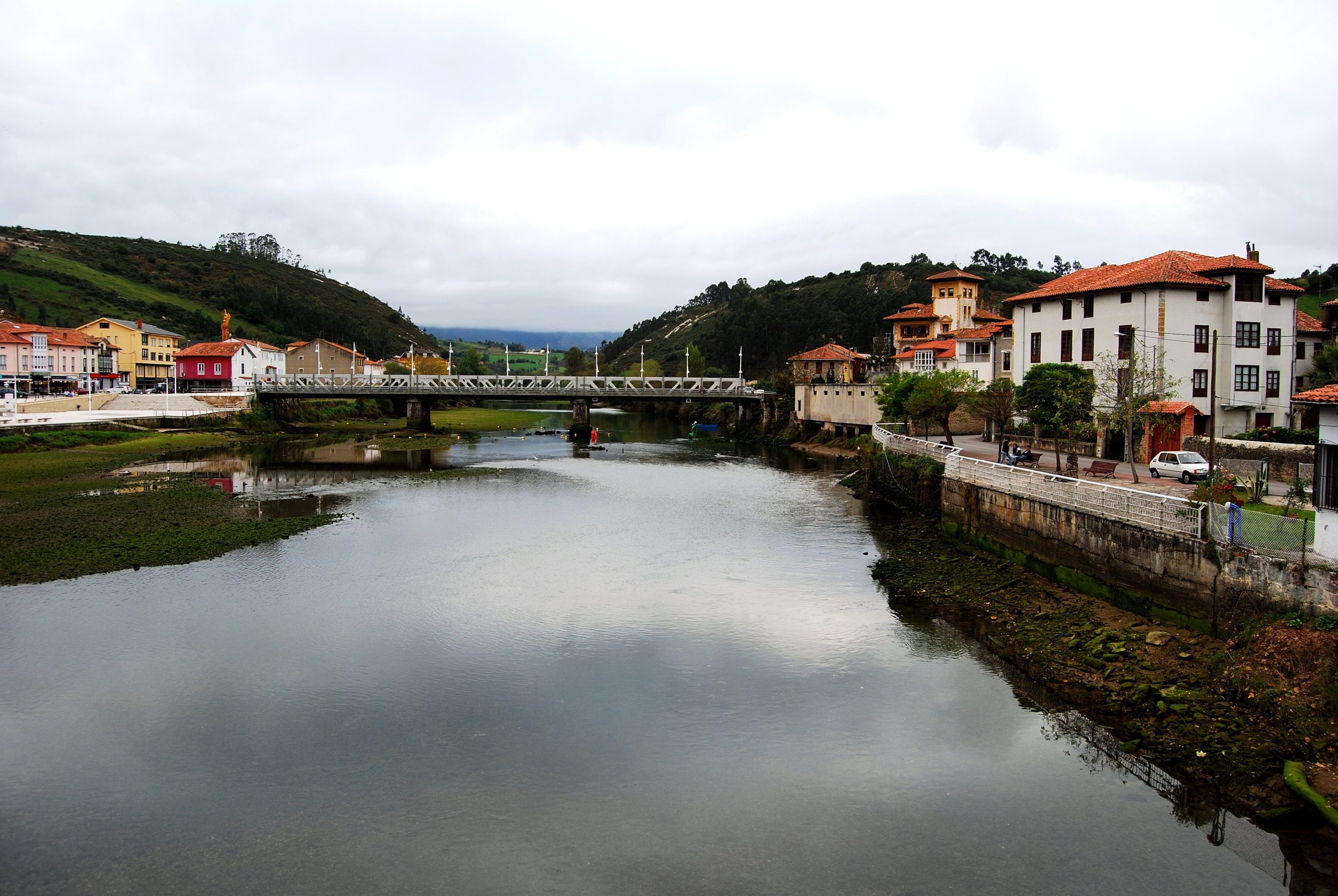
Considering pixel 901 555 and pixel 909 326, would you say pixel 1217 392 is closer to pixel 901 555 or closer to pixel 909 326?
pixel 901 555

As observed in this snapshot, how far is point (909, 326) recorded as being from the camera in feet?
327

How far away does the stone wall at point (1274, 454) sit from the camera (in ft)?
99.5

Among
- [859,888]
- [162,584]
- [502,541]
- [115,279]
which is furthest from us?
[115,279]

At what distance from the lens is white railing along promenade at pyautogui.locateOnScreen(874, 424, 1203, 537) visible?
20.7m

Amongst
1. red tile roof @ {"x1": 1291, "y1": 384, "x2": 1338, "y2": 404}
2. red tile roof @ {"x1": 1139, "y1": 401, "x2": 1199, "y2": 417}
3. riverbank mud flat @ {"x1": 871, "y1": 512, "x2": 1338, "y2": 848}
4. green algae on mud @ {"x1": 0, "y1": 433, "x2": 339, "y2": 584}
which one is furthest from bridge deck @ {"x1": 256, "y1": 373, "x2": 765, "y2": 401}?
red tile roof @ {"x1": 1291, "y1": 384, "x2": 1338, "y2": 404}

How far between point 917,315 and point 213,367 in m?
87.1

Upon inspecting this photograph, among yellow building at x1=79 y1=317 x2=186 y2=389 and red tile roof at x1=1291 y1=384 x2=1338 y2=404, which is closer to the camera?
red tile roof at x1=1291 y1=384 x2=1338 y2=404

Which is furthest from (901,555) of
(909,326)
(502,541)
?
(909,326)

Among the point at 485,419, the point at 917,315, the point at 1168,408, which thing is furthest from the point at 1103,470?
the point at 485,419

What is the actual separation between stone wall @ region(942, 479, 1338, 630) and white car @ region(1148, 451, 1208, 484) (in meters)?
6.50

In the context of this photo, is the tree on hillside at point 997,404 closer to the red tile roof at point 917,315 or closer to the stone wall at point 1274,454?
the stone wall at point 1274,454

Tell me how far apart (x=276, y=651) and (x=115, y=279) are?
173 meters

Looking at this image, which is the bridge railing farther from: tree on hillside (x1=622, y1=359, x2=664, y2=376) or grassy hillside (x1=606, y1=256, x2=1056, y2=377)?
tree on hillside (x1=622, y1=359, x2=664, y2=376)

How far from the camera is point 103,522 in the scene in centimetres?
3475
